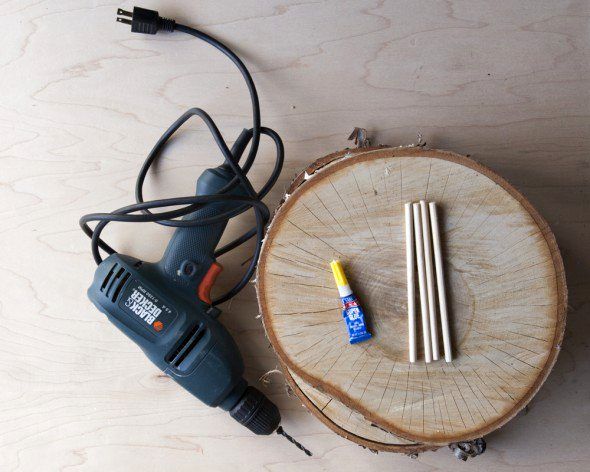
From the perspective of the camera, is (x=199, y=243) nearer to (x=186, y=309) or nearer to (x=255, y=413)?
(x=186, y=309)

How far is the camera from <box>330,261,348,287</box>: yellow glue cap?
0.53 metres

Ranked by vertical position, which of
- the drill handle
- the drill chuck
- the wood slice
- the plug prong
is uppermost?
the plug prong

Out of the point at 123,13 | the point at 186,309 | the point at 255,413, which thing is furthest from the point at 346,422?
the point at 123,13

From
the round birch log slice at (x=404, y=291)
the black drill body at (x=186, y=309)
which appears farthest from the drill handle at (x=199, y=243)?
the round birch log slice at (x=404, y=291)

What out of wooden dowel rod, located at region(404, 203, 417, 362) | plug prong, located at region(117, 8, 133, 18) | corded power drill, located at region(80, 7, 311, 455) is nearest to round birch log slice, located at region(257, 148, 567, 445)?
wooden dowel rod, located at region(404, 203, 417, 362)

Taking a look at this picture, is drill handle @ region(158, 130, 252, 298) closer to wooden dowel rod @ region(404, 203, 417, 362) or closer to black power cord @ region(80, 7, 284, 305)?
black power cord @ region(80, 7, 284, 305)

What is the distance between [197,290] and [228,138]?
21 centimetres

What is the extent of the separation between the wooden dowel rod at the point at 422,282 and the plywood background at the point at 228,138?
203mm

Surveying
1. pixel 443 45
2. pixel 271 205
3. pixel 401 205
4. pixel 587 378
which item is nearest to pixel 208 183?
pixel 271 205

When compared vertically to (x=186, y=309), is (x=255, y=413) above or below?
below

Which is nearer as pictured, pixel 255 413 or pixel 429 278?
pixel 429 278

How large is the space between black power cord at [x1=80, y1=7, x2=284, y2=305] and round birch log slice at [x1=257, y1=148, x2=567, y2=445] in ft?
0.31

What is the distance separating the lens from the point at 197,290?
0.64 m

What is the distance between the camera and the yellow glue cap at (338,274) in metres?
0.53
